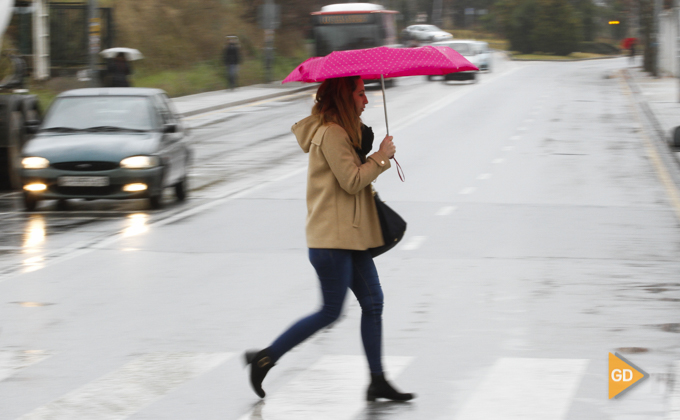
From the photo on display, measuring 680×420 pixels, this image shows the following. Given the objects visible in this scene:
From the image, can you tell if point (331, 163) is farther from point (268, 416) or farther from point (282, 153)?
point (282, 153)

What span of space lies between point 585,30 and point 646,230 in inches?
3436

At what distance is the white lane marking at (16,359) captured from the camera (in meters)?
6.02

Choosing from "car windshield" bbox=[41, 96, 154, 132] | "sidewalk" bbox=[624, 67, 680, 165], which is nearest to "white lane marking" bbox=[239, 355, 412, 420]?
"car windshield" bbox=[41, 96, 154, 132]

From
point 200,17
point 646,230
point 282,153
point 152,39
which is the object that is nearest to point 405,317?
point 646,230

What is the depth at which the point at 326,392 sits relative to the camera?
18.0ft

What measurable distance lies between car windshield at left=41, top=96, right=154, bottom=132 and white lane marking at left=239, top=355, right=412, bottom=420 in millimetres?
8312

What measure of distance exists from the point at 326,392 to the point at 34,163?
845cm

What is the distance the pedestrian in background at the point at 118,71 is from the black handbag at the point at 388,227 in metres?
22.2

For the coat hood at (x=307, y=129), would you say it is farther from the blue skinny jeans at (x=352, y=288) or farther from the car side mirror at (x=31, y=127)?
the car side mirror at (x=31, y=127)

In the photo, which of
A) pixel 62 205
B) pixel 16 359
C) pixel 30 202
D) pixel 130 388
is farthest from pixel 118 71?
pixel 130 388

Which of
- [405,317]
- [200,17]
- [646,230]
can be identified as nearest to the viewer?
[405,317]

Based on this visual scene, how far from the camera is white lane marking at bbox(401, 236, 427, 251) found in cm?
1025

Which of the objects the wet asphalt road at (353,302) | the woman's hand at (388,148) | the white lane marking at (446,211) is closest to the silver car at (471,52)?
the wet asphalt road at (353,302)

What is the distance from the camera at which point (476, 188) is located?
14.9m
